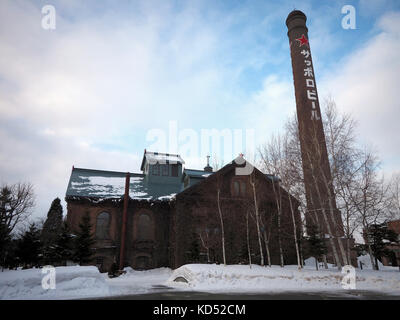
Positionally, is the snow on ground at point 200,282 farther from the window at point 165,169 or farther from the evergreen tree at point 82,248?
the window at point 165,169

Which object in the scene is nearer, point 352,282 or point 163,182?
point 352,282

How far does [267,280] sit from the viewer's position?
15.5m

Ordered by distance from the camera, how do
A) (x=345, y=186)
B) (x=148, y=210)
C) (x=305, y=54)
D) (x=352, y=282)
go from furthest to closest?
(x=305, y=54) < (x=148, y=210) < (x=345, y=186) < (x=352, y=282)

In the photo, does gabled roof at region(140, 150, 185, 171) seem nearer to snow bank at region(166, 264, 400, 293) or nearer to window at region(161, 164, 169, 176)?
window at region(161, 164, 169, 176)

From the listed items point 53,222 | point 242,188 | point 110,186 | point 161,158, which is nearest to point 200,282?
point 242,188

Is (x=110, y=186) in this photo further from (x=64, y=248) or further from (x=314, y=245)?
(x=314, y=245)

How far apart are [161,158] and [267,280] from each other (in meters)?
21.1

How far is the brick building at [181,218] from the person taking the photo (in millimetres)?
23797

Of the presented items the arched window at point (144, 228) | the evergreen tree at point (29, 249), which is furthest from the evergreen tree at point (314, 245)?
the evergreen tree at point (29, 249)
